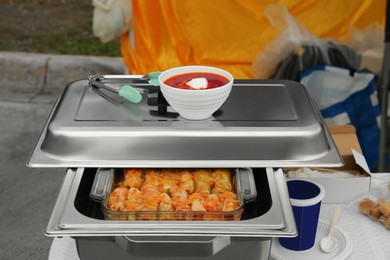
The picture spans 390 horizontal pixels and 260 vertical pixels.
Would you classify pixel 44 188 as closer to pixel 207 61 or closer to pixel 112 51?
pixel 207 61

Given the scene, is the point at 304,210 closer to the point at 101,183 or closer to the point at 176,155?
the point at 176,155

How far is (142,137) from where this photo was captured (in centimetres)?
126

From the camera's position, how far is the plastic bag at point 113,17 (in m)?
2.98

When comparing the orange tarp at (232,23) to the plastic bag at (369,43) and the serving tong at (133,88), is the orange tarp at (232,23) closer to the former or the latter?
the plastic bag at (369,43)

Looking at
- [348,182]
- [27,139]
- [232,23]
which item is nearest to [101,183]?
[348,182]

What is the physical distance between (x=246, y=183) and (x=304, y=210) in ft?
0.55

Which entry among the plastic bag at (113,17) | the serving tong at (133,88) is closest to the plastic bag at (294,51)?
the plastic bag at (113,17)

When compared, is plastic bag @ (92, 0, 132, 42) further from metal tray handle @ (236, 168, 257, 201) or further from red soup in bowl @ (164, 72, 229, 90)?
metal tray handle @ (236, 168, 257, 201)

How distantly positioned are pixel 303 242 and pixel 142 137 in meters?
0.45

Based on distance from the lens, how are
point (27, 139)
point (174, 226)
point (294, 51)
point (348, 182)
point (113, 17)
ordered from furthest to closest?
point (27, 139) → point (113, 17) → point (294, 51) → point (348, 182) → point (174, 226)

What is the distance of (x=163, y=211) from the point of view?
Result: 45.4 inches

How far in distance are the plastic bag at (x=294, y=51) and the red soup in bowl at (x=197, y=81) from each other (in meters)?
1.43

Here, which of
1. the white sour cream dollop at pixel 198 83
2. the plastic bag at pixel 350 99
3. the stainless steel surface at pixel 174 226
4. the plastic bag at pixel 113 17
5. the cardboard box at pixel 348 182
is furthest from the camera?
the plastic bag at pixel 113 17

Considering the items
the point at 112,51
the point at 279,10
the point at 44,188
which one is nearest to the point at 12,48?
the point at 112,51
